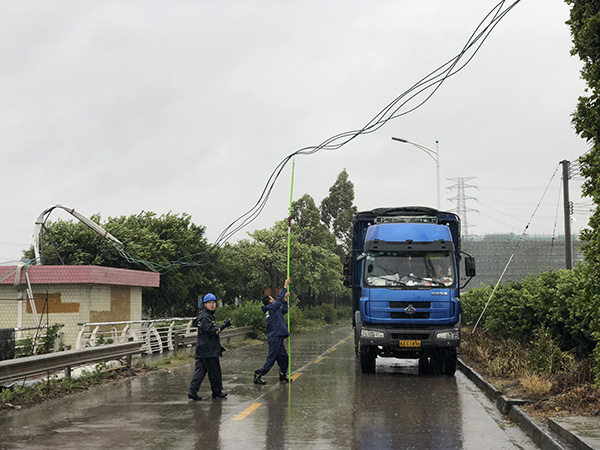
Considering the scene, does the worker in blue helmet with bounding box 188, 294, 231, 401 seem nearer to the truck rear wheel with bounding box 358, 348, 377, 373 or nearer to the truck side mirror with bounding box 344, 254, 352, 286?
the truck rear wheel with bounding box 358, 348, 377, 373

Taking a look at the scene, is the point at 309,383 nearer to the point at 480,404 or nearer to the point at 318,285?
the point at 480,404

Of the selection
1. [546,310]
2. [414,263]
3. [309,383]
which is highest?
[414,263]

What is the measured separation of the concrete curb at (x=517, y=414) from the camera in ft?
23.9

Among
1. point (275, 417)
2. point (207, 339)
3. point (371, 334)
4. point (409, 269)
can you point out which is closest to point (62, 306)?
point (207, 339)

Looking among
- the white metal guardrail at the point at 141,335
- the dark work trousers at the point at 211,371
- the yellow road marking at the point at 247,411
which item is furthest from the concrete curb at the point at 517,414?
the white metal guardrail at the point at 141,335

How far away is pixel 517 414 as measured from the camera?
8.98 meters

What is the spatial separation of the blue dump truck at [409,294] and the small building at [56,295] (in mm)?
8138

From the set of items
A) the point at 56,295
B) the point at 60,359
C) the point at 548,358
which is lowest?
the point at 60,359

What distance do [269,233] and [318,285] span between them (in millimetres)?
10420

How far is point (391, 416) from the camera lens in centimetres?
920

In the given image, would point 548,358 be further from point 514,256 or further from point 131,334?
point 514,256

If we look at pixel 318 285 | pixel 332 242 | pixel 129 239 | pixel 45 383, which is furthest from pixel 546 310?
pixel 332 242

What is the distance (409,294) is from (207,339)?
4.86 metres

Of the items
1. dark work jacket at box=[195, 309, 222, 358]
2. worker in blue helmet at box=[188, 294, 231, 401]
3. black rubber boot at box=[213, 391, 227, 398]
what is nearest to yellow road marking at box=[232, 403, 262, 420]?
black rubber boot at box=[213, 391, 227, 398]
